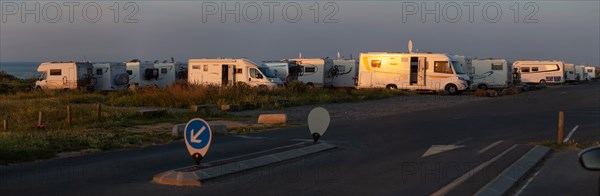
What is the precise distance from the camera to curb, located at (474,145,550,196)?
9.12m

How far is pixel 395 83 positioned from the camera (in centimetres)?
4384

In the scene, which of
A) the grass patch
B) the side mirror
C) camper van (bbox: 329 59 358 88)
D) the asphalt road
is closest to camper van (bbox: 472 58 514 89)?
camper van (bbox: 329 59 358 88)

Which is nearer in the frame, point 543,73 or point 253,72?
point 253,72

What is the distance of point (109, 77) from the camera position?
45625 millimetres

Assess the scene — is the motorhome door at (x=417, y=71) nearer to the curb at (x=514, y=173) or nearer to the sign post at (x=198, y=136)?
the curb at (x=514, y=173)

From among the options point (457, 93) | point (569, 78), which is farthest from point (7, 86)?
point (569, 78)

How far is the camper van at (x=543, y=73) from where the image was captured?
68.9 meters

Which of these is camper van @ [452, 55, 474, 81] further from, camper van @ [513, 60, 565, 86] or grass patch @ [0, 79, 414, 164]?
camper van @ [513, 60, 565, 86]

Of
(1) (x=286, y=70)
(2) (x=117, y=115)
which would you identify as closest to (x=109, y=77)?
(1) (x=286, y=70)

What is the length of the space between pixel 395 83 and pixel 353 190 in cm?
3518

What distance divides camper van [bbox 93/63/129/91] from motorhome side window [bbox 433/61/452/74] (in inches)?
854

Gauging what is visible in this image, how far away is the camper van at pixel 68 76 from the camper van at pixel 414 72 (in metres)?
19.0

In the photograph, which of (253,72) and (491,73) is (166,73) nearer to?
(253,72)

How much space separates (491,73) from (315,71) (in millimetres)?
15377
